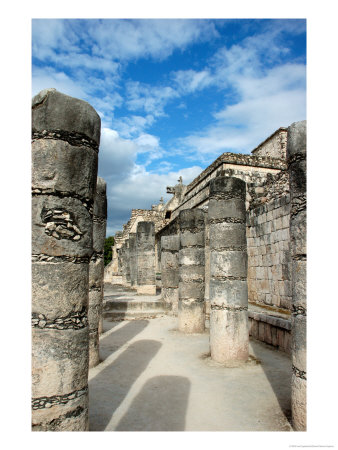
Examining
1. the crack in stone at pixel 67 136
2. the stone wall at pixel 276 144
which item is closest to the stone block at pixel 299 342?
the crack in stone at pixel 67 136

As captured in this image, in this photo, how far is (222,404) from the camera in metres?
4.48

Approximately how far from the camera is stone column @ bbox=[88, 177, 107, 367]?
6320mm

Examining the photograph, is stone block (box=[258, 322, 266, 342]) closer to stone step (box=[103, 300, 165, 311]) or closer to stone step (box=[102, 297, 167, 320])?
stone step (box=[102, 297, 167, 320])

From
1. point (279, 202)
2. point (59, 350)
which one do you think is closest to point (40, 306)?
point (59, 350)

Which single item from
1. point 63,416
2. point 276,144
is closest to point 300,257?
point 63,416

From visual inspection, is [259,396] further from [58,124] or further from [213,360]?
[58,124]

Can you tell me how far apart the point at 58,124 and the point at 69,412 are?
254 centimetres

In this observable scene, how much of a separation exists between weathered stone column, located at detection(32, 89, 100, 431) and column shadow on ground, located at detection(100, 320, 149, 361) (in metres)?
4.15

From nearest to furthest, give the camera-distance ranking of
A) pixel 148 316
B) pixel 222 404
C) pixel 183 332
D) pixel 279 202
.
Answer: pixel 222 404
pixel 183 332
pixel 279 202
pixel 148 316

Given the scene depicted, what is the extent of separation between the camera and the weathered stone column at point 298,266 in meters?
3.46

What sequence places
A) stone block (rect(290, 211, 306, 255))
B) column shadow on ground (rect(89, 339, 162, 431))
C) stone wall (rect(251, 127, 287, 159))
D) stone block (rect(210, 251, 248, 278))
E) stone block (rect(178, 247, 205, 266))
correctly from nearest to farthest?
stone block (rect(290, 211, 306, 255)) < column shadow on ground (rect(89, 339, 162, 431)) < stone block (rect(210, 251, 248, 278)) < stone block (rect(178, 247, 205, 266)) < stone wall (rect(251, 127, 287, 159))

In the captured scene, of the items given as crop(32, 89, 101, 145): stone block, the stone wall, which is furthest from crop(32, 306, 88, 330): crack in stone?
the stone wall

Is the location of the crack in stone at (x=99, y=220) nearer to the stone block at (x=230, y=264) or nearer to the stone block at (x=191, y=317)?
the stone block at (x=230, y=264)

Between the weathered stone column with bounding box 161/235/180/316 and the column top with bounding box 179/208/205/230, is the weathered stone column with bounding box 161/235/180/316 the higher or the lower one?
the lower one
